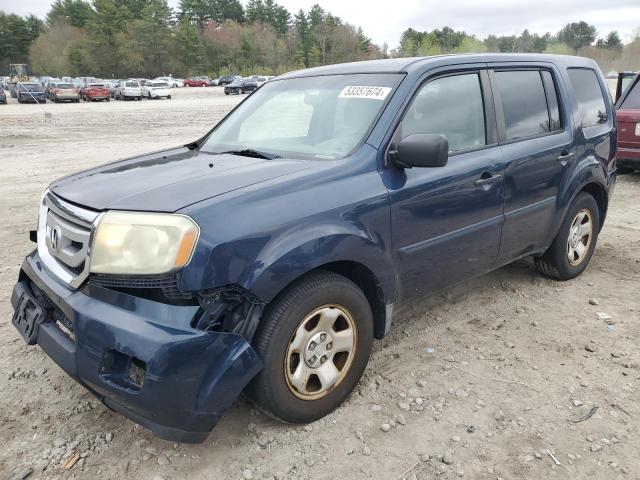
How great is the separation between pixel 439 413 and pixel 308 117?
6.27 feet

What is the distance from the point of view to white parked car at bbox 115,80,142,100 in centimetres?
3988

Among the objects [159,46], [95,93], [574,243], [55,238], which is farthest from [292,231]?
[159,46]

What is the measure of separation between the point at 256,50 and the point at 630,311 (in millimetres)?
96483

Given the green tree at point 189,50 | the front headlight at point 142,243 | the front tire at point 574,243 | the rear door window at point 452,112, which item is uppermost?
the green tree at point 189,50

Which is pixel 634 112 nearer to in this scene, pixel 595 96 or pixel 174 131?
pixel 595 96

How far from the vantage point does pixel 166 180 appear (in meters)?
2.67

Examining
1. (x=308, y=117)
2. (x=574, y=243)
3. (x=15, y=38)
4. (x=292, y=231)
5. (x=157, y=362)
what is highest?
(x=15, y=38)

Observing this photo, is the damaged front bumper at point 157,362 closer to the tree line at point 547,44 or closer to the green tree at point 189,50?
the tree line at point 547,44

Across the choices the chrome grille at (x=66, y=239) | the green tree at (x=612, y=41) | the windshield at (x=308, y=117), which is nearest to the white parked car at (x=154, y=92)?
the windshield at (x=308, y=117)

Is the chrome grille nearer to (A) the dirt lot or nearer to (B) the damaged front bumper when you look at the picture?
(B) the damaged front bumper

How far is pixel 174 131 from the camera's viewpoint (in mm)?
17250

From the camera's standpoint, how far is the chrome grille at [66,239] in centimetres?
240

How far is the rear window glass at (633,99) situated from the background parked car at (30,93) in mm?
37487

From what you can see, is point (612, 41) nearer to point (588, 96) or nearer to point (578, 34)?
point (578, 34)
